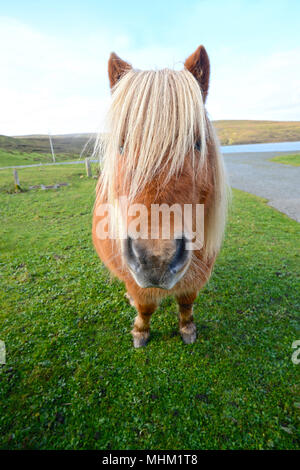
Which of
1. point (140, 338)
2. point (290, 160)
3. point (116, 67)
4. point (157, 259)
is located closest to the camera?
point (157, 259)

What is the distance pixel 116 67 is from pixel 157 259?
1704 millimetres

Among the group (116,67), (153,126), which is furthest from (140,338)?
(116,67)

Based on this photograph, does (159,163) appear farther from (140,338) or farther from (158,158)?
(140,338)

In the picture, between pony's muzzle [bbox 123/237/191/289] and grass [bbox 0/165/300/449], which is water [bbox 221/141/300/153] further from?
pony's muzzle [bbox 123/237/191/289]

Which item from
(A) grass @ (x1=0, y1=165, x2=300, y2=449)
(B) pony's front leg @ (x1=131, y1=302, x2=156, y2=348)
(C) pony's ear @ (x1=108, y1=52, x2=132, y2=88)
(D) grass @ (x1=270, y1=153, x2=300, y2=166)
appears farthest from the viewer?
(D) grass @ (x1=270, y1=153, x2=300, y2=166)

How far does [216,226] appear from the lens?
2.15 metres

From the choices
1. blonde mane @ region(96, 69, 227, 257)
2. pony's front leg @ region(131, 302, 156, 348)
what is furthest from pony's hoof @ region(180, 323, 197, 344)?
blonde mane @ region(96, 69, 227, 257)

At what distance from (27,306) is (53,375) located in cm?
157

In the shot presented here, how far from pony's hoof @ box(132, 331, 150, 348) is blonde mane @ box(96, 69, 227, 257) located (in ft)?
6.56

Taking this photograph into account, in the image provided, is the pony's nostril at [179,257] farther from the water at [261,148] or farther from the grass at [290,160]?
the water at [261,148]

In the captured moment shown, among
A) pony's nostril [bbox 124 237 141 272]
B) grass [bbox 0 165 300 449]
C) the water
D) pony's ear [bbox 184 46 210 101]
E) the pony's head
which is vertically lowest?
grass [bbox 0 165 300 449]

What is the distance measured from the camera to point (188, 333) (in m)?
2.85

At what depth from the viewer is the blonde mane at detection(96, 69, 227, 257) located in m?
1.34

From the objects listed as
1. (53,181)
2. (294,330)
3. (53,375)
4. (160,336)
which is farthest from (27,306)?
(53,181)
